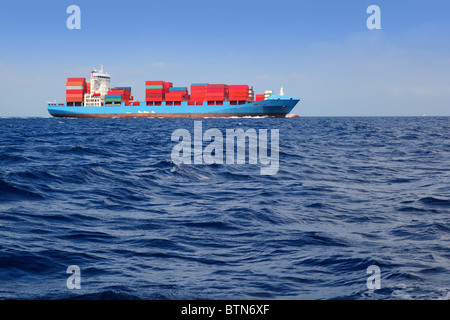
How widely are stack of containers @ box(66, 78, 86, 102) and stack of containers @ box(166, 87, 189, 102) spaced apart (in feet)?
84.4

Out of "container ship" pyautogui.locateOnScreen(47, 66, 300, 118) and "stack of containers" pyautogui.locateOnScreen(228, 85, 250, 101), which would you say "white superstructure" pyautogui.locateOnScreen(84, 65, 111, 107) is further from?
"stack of containers" pyautogui.locateOnScreen(228, 85, 250, 101)

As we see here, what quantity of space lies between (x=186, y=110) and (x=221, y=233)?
98.4 metres

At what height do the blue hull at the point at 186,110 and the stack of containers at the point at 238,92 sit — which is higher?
the stack of containers at the point at 238,92

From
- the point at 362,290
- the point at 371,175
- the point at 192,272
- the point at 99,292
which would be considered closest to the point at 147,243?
the point at 192,272

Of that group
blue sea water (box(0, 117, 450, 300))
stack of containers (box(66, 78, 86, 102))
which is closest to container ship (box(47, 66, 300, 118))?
stack of containers (box(66, 78, 86, 102))

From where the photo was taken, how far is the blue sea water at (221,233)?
5719 mm

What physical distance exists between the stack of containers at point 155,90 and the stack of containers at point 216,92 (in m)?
12.3

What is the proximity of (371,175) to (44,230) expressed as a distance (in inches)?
469

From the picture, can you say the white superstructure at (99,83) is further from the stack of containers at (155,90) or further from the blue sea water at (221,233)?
the blue sea water at (221,233)

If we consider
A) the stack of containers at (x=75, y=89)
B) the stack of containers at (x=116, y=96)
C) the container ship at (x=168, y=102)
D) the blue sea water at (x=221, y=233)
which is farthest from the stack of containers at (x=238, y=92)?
the blue sea water at (x=221, y=233)

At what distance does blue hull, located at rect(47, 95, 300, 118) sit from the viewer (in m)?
101

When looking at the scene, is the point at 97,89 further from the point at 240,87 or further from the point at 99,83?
the point at 240,87

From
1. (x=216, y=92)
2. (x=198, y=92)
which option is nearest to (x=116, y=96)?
(x=198, y=92)

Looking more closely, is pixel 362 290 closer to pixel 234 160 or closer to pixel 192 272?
pixel 192 272
